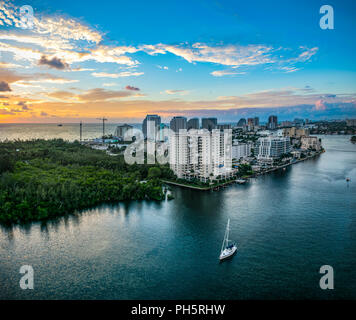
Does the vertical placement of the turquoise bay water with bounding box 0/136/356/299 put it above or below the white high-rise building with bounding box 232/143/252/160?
below

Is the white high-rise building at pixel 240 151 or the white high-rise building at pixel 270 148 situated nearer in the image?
the white high-rise building at pixel 240 151

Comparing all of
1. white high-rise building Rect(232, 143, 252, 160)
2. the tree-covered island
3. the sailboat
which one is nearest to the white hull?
the sailboat

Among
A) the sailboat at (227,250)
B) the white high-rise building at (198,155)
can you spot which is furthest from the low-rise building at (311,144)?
the sailboat at (227,250)

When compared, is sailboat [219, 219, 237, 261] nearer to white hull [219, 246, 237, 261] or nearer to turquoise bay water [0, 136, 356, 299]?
white hull [219, 246, 237, 261]

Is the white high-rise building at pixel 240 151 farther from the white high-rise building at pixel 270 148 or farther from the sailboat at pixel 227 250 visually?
the sailboat at pixel 227 250

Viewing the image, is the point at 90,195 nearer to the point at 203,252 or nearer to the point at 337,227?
the point at 203,252

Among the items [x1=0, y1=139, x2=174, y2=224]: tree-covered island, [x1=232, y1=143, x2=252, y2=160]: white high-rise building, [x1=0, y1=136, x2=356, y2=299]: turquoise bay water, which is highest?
[x1=232, y1=143, x2=252, y2=160]: white high-rise building
